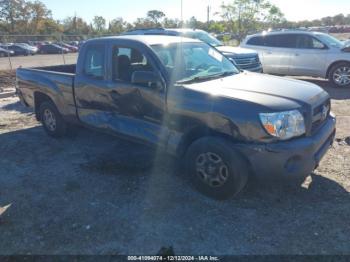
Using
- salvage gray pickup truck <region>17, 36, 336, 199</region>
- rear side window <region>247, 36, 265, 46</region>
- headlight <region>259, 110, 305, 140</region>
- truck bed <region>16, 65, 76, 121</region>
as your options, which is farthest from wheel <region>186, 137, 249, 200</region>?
rear side window <region>247, 36, 265, 46</region>

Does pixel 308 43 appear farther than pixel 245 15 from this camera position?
No

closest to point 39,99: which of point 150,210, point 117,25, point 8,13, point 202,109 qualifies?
point 150,210

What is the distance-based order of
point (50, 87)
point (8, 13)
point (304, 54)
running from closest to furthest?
1. point (50, 87)
2. point (304, 54)
3. point (8, 13)

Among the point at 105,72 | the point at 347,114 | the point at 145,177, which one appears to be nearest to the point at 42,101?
the point at 105,72

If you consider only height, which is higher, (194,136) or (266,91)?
(266,91)

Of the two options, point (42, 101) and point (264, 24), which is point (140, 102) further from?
point (264, 24)

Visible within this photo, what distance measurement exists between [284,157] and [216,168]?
2.50 feet

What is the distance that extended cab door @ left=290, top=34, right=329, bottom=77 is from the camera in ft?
35.6

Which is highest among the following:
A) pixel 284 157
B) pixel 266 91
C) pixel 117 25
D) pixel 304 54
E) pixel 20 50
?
pixel 117 25

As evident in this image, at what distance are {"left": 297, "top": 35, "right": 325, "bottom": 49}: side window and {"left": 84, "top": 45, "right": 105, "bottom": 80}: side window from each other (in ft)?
26.9

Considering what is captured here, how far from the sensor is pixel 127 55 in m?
4.79

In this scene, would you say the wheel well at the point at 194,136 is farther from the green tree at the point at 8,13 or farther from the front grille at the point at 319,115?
the green tree at the point at 8,13

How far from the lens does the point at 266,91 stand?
3.90 m

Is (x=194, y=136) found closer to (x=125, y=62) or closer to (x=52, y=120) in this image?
(x=125, y=62)
